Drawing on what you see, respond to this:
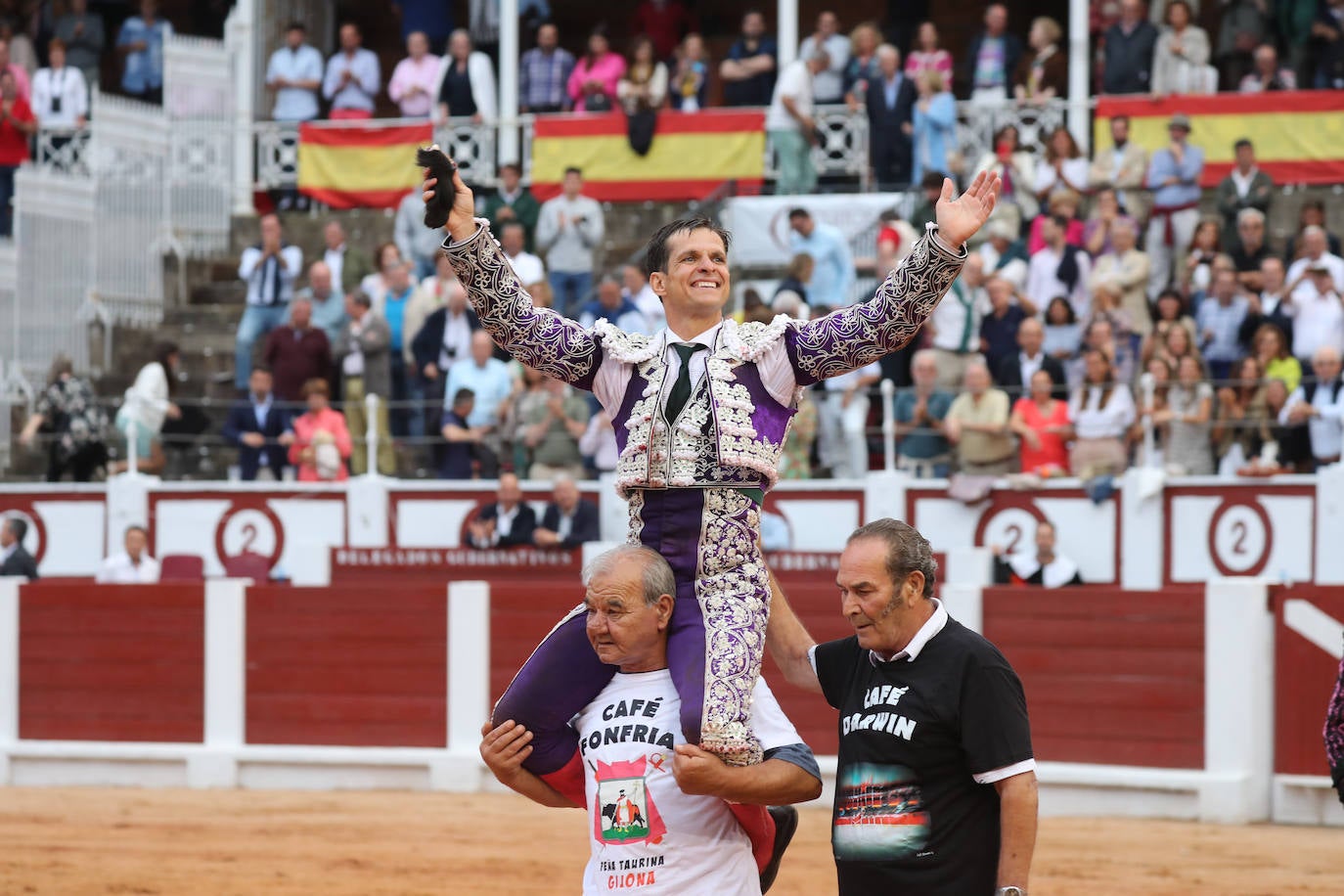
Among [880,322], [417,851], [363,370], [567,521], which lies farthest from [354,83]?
[880,322]

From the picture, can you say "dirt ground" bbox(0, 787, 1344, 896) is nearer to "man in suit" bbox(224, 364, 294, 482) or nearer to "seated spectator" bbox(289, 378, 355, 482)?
"seated spectator" bbox(289, 378, 355, 482)

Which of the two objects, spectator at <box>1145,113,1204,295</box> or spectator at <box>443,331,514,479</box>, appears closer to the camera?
spectator at <box>443,331,514,479</box>

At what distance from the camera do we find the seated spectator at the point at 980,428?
11250mm

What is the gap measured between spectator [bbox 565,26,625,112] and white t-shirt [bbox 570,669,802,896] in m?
11.9

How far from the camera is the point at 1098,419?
1112cm

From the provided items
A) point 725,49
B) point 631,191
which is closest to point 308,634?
point 631,191

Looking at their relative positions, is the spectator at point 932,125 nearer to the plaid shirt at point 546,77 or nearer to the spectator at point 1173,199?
the spectator at point 1173,199

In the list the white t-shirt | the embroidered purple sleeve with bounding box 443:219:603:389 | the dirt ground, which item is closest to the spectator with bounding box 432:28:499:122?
the dirt ground

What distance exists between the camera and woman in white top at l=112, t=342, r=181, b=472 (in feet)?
42.2

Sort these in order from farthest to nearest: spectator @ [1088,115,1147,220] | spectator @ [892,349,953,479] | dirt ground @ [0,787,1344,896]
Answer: spectator @ [1088,115,1147,220]
spectator @ [892,349,953,479]
dirt ground @ [0,787,1344,896]

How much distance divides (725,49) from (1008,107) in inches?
174

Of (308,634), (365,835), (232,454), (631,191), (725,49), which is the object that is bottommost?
(365,835)

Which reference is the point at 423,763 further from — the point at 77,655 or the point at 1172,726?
the point at 1172,726

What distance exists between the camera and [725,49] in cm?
1886
